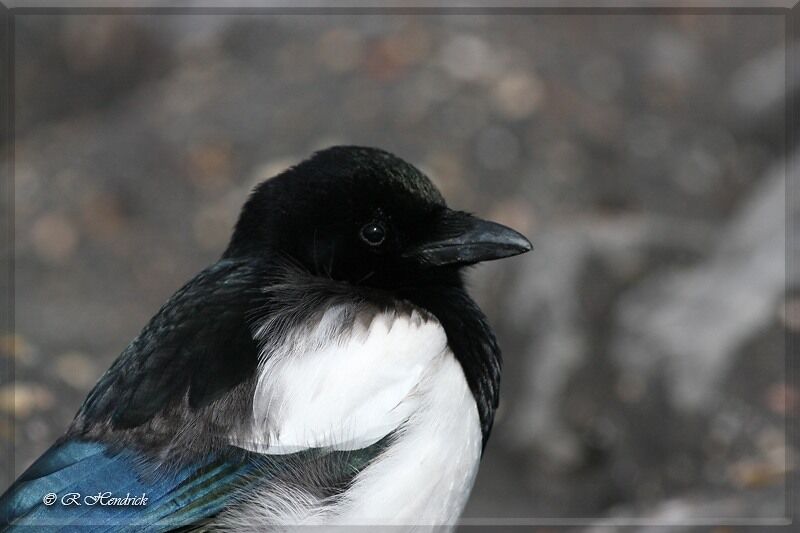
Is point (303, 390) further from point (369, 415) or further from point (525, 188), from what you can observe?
point (525, 188)

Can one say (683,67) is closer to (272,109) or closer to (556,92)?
(556,92)

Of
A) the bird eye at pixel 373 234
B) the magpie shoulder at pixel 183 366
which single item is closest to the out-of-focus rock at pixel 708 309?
the bird eye at pixel 373 234

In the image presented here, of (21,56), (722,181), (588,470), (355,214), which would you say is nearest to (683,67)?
(722,181)

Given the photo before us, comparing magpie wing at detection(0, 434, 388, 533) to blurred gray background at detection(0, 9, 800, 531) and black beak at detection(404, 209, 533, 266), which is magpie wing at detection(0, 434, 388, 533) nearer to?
black beak at detection(404, 209, 533, 266)

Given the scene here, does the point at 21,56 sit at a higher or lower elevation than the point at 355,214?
higher

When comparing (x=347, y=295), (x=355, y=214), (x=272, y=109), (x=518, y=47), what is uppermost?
(x=518, y=47)

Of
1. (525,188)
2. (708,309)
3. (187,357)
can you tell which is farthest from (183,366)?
(525,188)

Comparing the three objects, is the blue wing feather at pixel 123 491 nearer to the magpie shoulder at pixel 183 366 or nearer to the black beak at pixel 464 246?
the magpie shoulder at pixel 183 366
